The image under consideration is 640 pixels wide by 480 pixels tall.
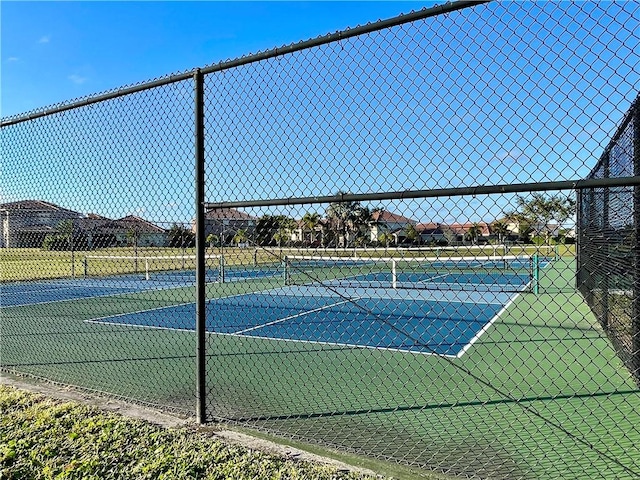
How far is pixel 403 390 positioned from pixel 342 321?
A: 4119 millimetres

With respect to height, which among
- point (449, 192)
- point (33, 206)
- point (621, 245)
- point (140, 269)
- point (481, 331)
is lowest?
point (481, 331)

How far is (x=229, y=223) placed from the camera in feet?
15.9

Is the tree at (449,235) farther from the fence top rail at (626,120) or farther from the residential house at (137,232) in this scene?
the residential house at (137,232)

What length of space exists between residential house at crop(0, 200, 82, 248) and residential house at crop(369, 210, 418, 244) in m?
3.80

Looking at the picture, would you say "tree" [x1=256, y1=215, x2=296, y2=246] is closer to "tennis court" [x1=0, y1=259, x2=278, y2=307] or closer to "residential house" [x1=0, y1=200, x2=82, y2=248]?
"residential house" [x1=0, y1=200, x2=82, y2=248]

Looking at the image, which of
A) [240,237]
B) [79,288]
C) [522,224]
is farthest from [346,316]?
[79,288]

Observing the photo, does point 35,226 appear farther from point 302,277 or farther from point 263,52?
point 302,277

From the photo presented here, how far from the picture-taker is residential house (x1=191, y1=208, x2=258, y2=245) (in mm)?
4211

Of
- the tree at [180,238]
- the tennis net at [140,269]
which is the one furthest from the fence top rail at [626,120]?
the tennis net at [140,269]

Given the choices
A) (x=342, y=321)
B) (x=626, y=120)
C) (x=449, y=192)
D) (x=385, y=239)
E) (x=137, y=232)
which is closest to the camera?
(x=449, y=192)

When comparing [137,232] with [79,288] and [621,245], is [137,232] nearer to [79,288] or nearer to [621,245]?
[621,245]

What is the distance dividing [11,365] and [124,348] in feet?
4.42

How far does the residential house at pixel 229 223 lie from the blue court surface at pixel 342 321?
66.5 inches

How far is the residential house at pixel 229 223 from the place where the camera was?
13.8 feet
